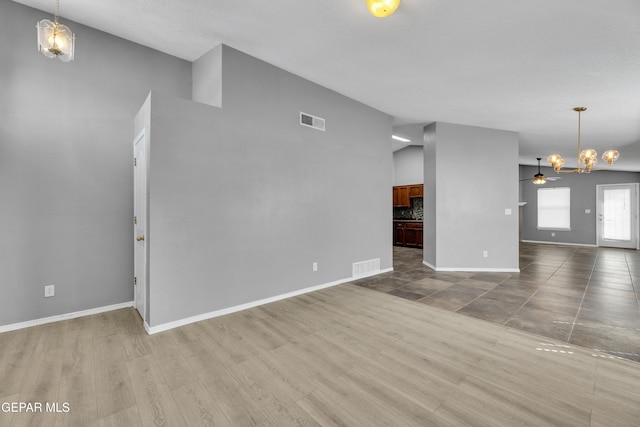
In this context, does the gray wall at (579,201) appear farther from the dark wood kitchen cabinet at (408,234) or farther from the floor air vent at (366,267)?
the floor air vent at (366,267)

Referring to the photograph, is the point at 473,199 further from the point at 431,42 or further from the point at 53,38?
the point at 53,38

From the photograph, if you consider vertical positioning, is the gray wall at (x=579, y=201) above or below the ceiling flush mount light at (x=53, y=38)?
below

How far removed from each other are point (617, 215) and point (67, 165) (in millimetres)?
14597

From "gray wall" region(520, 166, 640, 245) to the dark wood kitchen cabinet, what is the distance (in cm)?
560

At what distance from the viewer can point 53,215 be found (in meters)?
3.06

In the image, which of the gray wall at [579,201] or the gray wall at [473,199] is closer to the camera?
the gray wall at [473,199]

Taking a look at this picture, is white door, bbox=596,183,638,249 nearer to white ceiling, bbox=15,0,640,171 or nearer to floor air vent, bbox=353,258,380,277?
white ceiling, bbox=15,0,640,171

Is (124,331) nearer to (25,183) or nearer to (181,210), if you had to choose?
(181,210)

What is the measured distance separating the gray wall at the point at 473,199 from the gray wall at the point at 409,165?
3304 mm

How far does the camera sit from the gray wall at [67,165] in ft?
9.32

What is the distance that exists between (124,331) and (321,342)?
202cm

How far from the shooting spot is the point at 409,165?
30.9ft

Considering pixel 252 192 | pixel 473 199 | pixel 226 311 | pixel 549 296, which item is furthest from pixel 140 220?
pixel 473 199

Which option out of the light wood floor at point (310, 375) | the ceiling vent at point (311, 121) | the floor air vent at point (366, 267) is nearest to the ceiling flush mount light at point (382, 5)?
the ceiling vent at point (311, 121)
